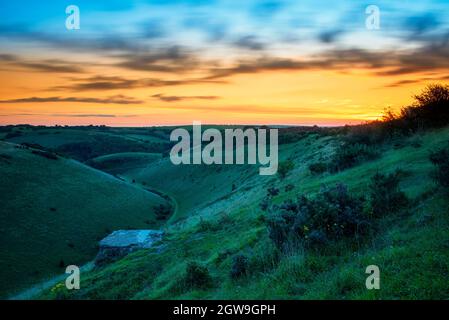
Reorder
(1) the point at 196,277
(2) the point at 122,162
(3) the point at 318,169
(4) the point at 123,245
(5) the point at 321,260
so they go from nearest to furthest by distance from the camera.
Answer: (5) the point at 321,260 < (1) the point at 196,277 < (3) the point at 318,169 < (4) the point at 123,245 < (2) the point at 122,162

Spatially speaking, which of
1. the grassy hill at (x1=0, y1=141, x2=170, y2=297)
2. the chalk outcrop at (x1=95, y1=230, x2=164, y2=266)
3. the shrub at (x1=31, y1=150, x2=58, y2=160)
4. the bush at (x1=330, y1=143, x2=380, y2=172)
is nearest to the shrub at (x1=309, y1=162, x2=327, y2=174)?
the bush at (x1=330, y1=143, x2=380, y2=172)

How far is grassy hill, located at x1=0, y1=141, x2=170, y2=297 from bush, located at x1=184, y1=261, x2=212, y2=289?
21864mm

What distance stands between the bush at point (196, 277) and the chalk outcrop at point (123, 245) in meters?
12.5

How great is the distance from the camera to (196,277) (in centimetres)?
1291

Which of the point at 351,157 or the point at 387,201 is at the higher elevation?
the point at 351,157

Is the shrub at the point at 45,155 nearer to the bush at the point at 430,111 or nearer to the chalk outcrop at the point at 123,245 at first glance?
the chalk outcrop at the point at 123,245

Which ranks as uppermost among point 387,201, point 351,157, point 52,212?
point 351,157

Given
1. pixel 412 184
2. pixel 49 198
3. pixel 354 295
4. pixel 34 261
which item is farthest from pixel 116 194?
pixel 354 295

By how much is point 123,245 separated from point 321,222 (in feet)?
62.9

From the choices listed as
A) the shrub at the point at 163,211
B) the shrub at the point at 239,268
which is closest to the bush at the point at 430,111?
the shrub at the point at 239,268

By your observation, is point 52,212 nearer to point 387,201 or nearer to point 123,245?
point 123,245

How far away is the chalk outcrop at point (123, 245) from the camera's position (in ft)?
86.8

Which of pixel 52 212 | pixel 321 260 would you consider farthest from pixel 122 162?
pixel 321 260

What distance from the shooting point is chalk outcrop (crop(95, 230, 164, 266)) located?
26.5 meters
